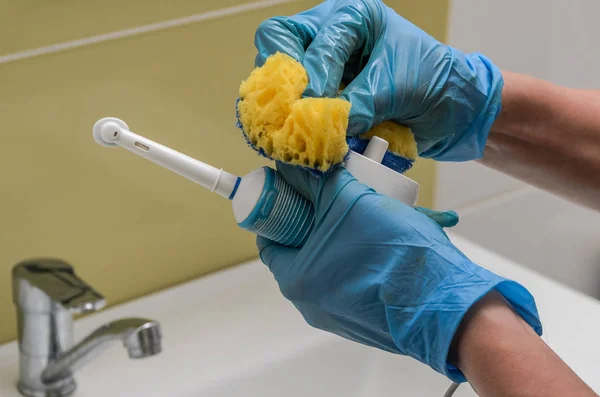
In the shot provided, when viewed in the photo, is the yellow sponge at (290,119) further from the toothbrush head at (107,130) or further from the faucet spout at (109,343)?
the faucet spout at (109,343)

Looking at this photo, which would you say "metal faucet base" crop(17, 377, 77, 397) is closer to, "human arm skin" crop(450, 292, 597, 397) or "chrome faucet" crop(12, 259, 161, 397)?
"chrome faucet" crop(12, 259, 161, 397)

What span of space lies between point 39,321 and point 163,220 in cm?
16

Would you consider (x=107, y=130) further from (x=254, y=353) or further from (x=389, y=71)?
(x=254, y=353)

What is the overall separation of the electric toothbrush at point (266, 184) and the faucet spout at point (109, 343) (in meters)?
0.16

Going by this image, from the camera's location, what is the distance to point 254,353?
0.73 meters

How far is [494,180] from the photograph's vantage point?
100cm

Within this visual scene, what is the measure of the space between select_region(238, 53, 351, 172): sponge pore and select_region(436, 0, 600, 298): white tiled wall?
1.57 feet

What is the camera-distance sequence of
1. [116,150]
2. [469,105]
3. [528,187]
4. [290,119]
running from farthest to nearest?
[528,187] < [116,150] < [469,105] < [290,119]

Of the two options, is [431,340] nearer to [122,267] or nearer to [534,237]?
[122,267]

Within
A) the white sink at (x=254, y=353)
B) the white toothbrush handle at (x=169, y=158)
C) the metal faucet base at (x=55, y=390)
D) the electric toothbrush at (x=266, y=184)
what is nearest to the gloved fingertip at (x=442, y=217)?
the electric toothbrush at (x=266, y=184)

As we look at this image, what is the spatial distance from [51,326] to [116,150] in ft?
0.55

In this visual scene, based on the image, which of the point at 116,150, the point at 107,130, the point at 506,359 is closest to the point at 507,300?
the point at 506,359

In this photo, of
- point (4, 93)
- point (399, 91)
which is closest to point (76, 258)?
point (4, 93)

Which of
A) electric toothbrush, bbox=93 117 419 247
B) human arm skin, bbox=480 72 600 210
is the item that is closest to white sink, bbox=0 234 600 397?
human arm skin, bbox=480 72 600 210
